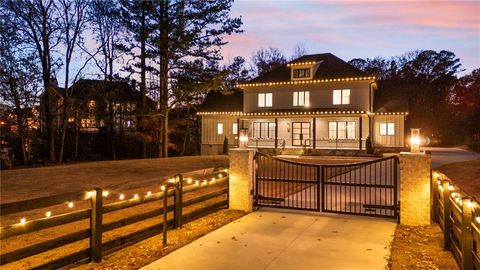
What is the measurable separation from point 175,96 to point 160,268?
2504 centimetres

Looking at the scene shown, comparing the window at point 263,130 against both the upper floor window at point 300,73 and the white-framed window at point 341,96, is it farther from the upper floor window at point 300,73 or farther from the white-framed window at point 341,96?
the white-framed window at point 341,96

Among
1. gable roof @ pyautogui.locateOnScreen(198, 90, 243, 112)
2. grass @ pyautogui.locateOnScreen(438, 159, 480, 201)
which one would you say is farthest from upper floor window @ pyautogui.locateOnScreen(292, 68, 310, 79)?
grass @ pyautogui.locateOnScreen(438, 159, 480, 201)

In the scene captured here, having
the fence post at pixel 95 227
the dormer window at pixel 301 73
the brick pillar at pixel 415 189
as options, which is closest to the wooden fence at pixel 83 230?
the fence post at pixel 95 227

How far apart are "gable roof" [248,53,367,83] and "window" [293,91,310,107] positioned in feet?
4.18

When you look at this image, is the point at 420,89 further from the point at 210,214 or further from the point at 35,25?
the point at 210,214

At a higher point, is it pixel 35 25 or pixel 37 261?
pixel 35 25

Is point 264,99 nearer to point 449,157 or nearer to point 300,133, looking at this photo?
point 300,133

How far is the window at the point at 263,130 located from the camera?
101 ft

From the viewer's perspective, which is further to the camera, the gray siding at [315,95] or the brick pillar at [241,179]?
the gray siding at [315,95]

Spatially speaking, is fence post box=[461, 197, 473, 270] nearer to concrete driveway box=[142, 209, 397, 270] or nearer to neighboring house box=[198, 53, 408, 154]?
concrete driveway box=[142, 209, 397, 270]

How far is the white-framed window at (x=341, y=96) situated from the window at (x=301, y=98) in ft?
6.46

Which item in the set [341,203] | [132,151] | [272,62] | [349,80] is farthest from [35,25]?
[272,62]

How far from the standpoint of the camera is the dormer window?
29.8 meters

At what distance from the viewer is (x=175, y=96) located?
29656mm
